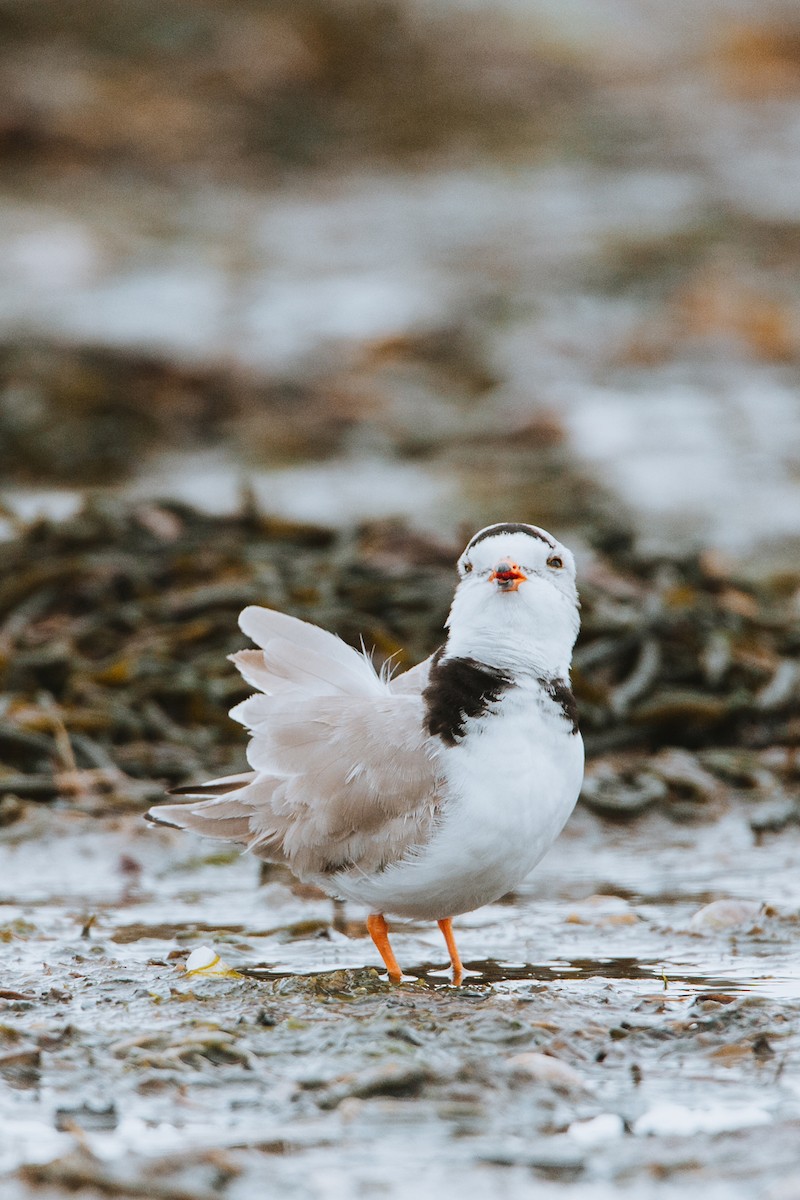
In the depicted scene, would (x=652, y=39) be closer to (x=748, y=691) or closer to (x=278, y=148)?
(x=278, y=148)

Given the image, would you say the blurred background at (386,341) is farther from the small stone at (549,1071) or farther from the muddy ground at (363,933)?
the small stone at (549,1071)

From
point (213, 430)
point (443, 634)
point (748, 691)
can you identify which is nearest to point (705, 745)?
point (748, 691)

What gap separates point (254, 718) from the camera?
5.12m

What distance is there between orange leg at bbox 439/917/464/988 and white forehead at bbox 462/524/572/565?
109 centimetres

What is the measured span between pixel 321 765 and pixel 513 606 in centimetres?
75

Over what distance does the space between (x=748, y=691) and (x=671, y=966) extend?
303cm

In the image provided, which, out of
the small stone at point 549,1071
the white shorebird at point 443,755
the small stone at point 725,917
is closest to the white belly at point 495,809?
the white shorebird at point 443,755

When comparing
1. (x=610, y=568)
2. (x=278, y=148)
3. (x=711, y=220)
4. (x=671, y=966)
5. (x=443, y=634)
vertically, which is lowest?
(x=671, y=966)

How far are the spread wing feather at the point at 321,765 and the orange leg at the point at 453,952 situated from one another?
405 millimetres

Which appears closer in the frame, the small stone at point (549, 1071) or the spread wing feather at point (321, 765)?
the small stone at point (549, 1071)

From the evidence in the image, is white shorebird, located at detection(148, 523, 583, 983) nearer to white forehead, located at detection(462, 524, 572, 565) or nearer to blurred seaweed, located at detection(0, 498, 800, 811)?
white forehead, located at detection(462, 524, 572, 565)

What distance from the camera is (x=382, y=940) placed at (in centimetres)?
487

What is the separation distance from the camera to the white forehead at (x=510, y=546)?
187 inches

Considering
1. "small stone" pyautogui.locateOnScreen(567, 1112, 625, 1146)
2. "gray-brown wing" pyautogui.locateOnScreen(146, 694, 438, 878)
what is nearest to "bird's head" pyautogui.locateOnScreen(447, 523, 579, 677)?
"gray-brown wing" pyautogui.locateOnScreen(146, 694, 438, 878)
